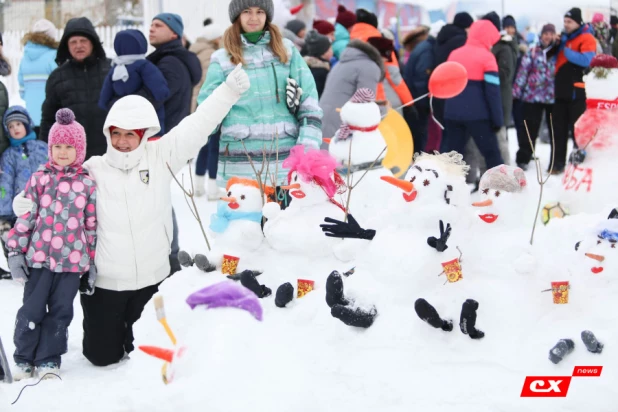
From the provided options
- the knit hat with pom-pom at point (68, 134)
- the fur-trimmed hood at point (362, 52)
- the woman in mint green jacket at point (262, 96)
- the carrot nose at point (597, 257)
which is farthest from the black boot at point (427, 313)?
the fur-trimmed hood at point (362, 52)

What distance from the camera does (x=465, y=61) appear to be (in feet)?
19.9

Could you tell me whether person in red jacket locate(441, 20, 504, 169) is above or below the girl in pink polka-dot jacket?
above

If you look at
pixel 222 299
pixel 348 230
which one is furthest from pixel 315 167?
pixel 222 299

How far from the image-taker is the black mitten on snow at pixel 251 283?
3.21m

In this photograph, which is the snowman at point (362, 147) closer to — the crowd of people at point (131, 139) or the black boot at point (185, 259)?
the crowd of people at point (131, 139)

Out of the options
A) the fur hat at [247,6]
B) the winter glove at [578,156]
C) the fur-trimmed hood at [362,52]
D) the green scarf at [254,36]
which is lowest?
the winter glove at [578,156]

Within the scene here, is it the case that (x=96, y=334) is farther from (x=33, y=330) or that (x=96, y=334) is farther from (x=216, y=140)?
(x=216, y=140)

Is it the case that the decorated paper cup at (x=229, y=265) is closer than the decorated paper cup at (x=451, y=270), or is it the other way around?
the decorated paper cup at (x=451, y=270)

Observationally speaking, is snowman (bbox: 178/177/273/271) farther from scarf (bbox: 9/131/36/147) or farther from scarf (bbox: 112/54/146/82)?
scarf (bbox: 9/131/36/147)

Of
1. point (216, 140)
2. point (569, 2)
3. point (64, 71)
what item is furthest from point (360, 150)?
point (569, 2)

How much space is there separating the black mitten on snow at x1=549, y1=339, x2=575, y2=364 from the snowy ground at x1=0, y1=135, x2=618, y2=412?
3 centimetres

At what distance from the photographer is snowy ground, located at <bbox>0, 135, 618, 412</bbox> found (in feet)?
8.04

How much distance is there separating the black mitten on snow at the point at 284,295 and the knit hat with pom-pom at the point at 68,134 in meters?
1.11

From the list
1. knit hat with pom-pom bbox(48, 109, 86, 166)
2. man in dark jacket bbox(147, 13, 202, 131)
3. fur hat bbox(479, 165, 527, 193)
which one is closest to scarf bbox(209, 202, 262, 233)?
knit hat with pom-pom bbox(48, 109, 86, 166)
